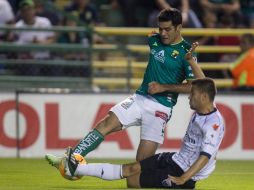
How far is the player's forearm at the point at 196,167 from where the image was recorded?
38.0 feet

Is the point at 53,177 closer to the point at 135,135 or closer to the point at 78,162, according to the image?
the point at 78,162

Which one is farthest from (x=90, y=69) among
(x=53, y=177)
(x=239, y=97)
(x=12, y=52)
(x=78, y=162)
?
(x=78, y=162)

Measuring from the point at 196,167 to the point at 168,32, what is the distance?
7.53 feet

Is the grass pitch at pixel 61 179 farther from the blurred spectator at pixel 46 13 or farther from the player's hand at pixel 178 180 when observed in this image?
the blurred spectator at pixel 46 13

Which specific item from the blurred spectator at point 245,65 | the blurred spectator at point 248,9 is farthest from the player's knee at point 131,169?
the blurred spectator at point 248,9

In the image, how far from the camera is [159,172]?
40.1 feet

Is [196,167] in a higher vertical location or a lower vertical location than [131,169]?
higher

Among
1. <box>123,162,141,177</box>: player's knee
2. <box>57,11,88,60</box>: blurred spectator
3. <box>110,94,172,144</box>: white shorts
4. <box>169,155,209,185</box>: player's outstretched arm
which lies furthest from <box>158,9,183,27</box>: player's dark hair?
<box>57,11,88,60</box>: blurred spectator

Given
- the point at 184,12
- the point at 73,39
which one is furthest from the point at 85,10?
the point at 184,12

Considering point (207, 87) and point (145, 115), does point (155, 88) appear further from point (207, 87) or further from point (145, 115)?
point (207, 87)

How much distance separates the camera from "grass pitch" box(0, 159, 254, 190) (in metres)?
13.1

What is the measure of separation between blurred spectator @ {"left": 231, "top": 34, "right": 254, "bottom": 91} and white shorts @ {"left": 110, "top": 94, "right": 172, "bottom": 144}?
708cm

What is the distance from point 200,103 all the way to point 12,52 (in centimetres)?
877

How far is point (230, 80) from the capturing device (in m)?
21.2
